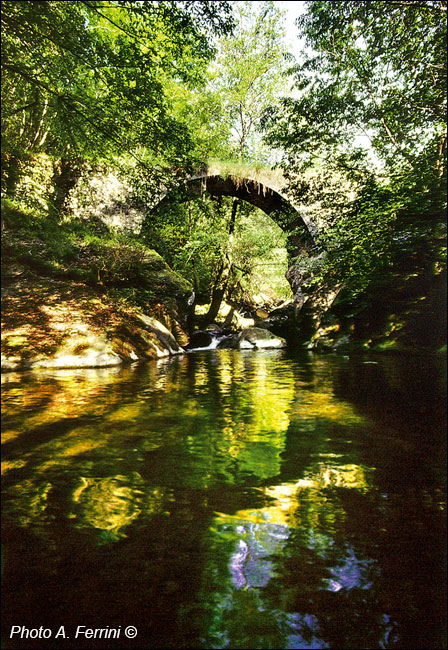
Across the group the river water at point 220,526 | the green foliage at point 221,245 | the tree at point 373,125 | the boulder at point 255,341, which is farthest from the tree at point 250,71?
the boulder at point 255,341

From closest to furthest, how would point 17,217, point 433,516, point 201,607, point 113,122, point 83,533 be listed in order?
1. point 201,607
2. point 83,533
3. point 433,516
4. point 17,217
5. point 113,122

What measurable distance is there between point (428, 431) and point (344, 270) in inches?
158

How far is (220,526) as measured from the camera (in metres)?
1.47

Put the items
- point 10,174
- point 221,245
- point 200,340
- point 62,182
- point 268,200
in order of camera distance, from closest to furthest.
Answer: point 10,174, point 62,182, point 221,245, point 200,340, point 268,200

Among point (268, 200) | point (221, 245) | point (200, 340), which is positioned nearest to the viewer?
point (221, 245)

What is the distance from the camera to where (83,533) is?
139cm

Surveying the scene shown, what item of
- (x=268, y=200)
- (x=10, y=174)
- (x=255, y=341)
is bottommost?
(x=255, y=341)

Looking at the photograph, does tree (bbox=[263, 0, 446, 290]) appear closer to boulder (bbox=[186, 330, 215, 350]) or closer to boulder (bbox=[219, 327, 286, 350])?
boulder (bbox=[219, 327, 286, 350])

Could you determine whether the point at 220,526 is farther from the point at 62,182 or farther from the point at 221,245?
the point at 221,245

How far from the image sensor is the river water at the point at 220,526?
1.00 m

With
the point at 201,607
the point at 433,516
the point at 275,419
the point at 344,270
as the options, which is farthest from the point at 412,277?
the point at 201,607

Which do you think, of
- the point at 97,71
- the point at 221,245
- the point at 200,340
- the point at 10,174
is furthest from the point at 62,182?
the point at 200,340

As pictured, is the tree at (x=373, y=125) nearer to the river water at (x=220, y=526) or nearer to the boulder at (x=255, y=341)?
the river water at (x=220, y=526)

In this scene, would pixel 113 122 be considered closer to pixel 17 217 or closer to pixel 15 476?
pixel 17 217
